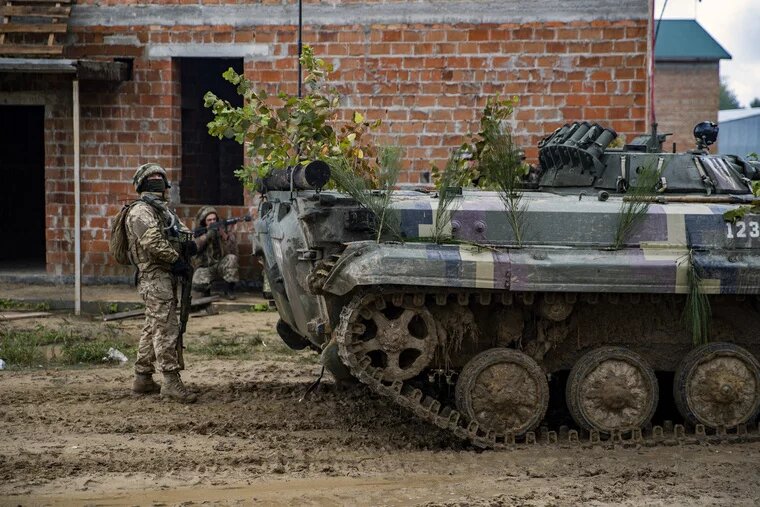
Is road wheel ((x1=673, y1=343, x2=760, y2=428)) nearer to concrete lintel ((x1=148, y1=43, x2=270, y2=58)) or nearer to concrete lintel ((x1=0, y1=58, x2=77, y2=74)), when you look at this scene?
concrete lintel ((x1=148, y1=43, x2=270, y2=58))

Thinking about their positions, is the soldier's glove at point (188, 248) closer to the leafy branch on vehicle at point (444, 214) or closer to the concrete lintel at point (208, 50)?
the leafy branch on vehicle at point (444, 214)

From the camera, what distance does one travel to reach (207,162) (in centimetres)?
1734

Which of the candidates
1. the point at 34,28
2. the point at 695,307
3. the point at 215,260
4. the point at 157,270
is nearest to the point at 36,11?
the point at 34,28

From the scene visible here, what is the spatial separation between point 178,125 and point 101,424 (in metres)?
6.89

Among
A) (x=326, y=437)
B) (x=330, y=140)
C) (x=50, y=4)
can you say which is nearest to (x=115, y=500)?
(x=326, y=437)

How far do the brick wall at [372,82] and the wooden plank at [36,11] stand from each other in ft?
0.70

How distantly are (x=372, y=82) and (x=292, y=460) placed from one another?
7.46 m

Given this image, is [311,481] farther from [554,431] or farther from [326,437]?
[554,431]

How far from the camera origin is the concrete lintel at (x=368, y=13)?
535 inches

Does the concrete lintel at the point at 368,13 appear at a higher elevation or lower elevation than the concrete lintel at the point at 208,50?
higher

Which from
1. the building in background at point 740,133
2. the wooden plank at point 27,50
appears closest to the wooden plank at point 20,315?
the wooden plank at point 27,50

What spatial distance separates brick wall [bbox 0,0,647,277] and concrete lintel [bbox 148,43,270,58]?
0.01 m

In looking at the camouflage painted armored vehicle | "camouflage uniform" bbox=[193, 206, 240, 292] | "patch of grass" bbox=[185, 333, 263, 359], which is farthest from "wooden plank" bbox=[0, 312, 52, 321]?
the camouflage painted armored vehicle

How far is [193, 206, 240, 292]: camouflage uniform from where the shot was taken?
14.2 meters
